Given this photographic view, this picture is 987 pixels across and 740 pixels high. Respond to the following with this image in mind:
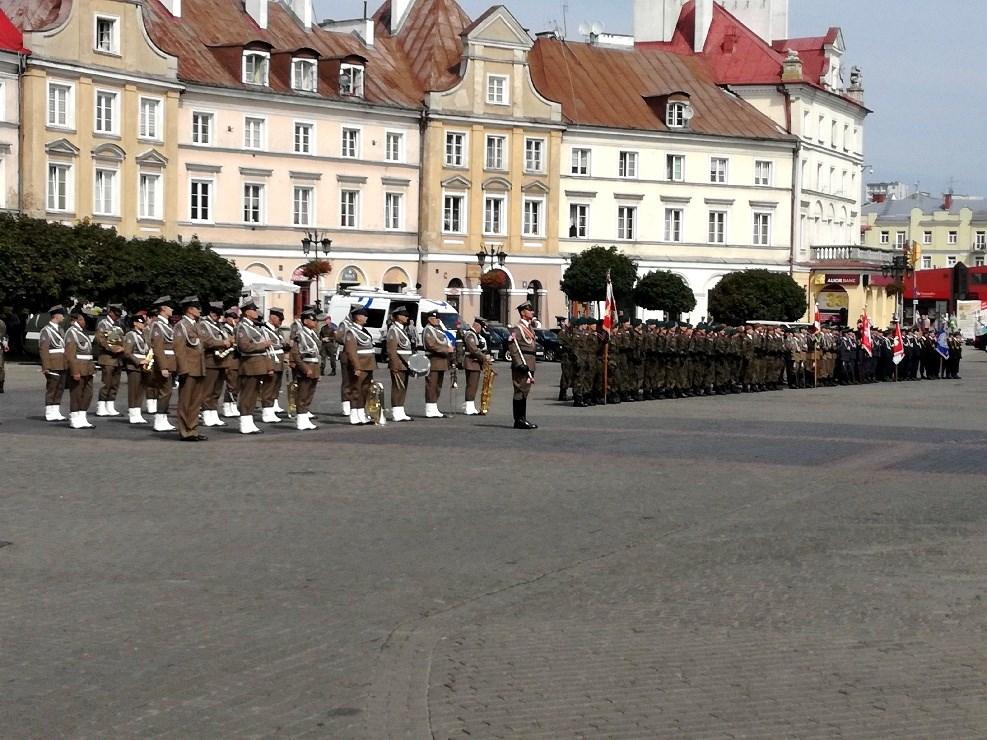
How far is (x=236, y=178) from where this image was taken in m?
62.8

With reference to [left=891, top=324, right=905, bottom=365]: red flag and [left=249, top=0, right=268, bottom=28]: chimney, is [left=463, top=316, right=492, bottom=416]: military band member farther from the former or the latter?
[left=249, top=0, right=268, bottom=28]: chimney

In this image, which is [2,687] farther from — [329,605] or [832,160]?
[832,160]

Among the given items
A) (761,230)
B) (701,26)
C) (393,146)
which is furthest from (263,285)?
(701,26)

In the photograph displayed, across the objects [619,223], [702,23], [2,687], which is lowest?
[2,687]

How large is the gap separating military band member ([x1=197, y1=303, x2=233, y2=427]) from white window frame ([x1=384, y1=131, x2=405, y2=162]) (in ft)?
145

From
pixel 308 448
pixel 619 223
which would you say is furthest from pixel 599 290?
pixel 308 448

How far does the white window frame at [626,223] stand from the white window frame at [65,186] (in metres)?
27.2

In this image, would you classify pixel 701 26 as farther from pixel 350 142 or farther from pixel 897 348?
pixel 897 348

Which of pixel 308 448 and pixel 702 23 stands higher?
pixel 702 23

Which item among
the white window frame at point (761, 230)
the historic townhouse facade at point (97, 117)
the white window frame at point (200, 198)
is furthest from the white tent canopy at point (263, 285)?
the white window frame at point (761, 230)

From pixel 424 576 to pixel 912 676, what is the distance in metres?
3.92

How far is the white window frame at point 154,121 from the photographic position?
5897 cm

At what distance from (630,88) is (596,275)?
44.9 ft

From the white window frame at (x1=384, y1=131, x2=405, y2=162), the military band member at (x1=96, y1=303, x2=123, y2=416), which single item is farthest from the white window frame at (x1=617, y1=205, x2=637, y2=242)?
the military band member at (x1=96, y1=303, x2=123, y2=416)
